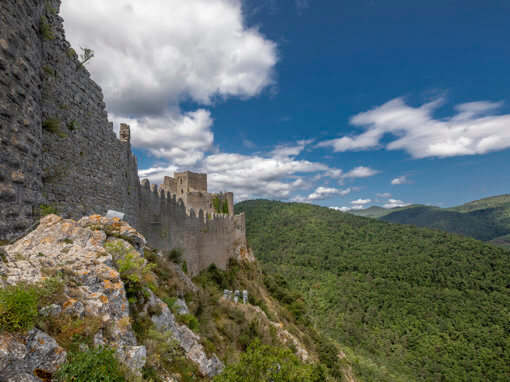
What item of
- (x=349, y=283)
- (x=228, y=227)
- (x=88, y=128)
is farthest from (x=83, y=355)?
(x=349, y=283)

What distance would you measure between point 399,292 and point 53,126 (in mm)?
91763

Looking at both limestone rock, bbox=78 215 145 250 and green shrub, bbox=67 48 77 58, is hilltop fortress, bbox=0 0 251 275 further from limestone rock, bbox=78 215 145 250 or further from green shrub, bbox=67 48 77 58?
limestone rock, bbox=78 215 145 250

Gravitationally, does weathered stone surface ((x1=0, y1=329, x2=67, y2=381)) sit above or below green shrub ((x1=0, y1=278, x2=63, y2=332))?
below

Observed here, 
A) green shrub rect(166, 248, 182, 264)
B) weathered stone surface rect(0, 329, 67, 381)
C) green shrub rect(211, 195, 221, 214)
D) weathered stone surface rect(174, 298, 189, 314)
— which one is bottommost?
weathered stone surface rect(174, 298, 189, 314)

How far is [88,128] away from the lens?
7.40 m

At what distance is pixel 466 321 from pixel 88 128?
91113 mm

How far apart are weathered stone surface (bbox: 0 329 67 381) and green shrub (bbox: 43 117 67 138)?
16.4ft

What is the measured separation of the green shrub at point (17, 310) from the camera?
8.34 ft

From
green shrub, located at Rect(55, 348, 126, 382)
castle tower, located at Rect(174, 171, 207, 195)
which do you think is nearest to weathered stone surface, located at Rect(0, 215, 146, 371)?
green shrub, located at Rect(55, 348, 126, 382)

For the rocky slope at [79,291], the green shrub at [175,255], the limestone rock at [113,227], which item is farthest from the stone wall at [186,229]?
the rocky slope at [79,291]

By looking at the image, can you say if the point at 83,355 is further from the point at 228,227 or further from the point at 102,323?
the point at 228,227

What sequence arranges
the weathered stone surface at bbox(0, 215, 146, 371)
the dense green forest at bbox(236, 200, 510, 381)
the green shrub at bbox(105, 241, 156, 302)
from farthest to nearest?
the dense green forest at bbox(236, 200, 510, 381)
the green shrub at bbox(105, 241, 156, 302)
the weathered stone surface at bbox(0, 215, 146, 371)

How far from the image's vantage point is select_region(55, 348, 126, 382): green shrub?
8.67 feet

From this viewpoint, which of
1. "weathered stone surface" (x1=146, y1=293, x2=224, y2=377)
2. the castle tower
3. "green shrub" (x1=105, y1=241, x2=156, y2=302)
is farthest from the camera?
the castle tower
